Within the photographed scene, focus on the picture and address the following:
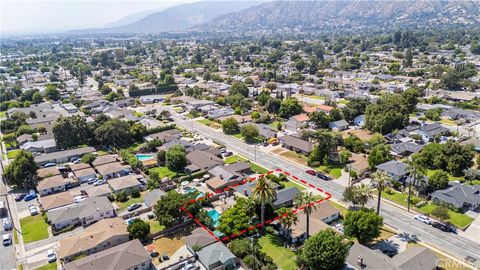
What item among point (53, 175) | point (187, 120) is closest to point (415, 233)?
point (53, 175)

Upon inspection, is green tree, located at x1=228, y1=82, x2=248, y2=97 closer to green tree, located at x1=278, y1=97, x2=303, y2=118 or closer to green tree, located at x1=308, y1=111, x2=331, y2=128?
green tree, located at x1=278, y1=97, x2=303, y2=118

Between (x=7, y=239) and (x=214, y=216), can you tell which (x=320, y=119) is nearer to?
(x=214, y=216)

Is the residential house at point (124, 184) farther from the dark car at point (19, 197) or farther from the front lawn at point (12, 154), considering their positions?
the front lawn at point (12, 154)

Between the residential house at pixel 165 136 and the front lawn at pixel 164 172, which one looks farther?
the residential house at pixel 165 136

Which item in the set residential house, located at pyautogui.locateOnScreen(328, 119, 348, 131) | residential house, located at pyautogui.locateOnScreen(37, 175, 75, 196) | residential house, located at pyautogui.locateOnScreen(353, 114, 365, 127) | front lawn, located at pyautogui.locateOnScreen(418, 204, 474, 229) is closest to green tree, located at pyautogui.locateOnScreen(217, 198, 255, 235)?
front lawn, located at pyautogui.locateOnScreen(418, 204, 474, 229)

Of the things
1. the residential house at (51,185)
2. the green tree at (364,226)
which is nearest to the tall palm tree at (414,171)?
the green tree at (364,226)
